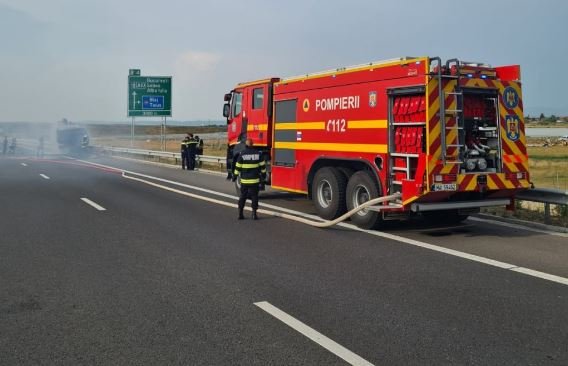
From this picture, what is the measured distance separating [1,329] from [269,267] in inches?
117

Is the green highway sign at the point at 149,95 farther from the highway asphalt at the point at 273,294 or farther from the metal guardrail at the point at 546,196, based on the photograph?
the metal guardrail at the point at 546,196

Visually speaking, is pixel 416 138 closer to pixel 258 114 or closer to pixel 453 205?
pixel 453 205

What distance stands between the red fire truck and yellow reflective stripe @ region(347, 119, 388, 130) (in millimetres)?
16

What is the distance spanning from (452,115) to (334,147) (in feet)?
8.08

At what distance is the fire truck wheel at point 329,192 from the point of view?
388 inches

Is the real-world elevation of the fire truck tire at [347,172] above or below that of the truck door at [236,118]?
below

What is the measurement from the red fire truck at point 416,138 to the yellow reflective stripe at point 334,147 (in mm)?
18

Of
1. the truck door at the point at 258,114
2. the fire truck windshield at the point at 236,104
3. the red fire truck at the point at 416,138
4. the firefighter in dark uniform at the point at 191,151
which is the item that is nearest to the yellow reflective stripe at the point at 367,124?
the red fire truck at the point at 416,138

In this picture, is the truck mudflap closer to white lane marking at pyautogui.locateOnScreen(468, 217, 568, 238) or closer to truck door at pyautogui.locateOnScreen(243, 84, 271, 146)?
white lane marking at pyautogui.locateOnScreen(468, 217, 568, 238)

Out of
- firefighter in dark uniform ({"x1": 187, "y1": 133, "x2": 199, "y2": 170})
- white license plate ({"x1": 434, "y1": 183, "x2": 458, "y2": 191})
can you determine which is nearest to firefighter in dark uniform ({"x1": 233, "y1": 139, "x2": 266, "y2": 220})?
white license plate ({"x1": 434, "y1": 183, "x2": 458, "y2": 191})

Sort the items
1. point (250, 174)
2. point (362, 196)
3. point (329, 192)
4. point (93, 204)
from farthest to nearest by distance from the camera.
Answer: point (93, 204) < point (250, 174) < point (329, 192) < point (362, 196)

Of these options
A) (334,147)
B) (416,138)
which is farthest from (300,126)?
(416,138)

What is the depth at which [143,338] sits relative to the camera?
4289mm

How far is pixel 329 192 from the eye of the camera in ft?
33.8
